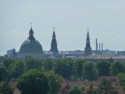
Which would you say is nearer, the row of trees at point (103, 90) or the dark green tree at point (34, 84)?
the dark green tree at point (34, 84)

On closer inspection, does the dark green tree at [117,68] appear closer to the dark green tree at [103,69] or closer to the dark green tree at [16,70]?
the dark green tree at [103,69]

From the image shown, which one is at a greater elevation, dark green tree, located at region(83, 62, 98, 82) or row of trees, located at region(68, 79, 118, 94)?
dark green tree, located at region(83, 62, 98, 82)

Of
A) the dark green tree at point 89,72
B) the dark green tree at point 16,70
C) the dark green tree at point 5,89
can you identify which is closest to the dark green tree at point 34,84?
the dark green tree at point 5,89

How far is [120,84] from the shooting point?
285 feet

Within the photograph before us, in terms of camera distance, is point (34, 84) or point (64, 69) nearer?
point (34, 84)

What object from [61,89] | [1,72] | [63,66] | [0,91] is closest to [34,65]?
[63,66]

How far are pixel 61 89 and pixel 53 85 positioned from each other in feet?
21.6

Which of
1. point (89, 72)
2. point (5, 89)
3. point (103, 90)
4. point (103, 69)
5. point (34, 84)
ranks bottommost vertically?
point (103, 90)

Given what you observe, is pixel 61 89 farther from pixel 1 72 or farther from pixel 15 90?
pixel 1 72

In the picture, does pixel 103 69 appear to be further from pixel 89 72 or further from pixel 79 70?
pixel 89 72

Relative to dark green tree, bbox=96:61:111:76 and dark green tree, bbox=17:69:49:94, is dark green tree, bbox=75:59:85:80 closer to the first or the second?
dark green tree, bbox=96:61:111:76

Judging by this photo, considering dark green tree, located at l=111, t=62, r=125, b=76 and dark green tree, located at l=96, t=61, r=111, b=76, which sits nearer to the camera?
dark green tree, located at l=111, t=62, r=125, b=76

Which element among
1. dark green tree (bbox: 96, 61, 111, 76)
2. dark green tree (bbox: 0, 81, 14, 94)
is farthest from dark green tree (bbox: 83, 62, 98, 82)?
dark green tree (bbox: 0, 81, 14, 94)

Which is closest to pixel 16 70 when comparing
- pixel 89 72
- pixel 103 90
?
pixel 89 72
